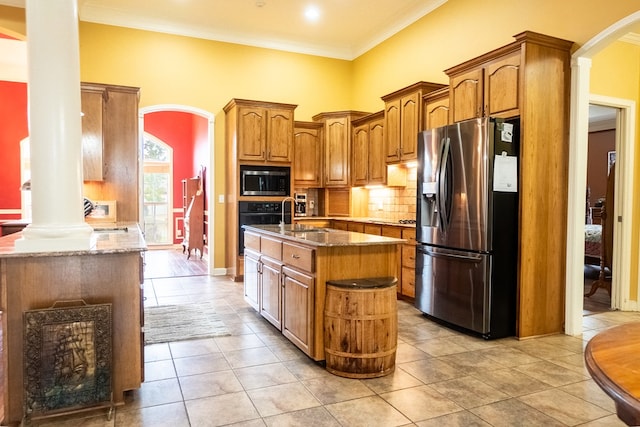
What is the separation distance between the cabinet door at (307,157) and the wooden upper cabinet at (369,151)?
0.63 metres

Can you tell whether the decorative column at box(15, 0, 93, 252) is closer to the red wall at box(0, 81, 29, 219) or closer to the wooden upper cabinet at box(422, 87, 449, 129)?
the wooden upper cabinet at box(422, 87, 449, 129)

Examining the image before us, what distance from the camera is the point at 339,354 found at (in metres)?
2.97

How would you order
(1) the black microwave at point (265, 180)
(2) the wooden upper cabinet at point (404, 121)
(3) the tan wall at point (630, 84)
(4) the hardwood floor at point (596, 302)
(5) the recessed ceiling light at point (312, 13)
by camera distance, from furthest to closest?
1. (1) the black microwave at point (265, 180)
2. (5) the recessed ceiling light at point (312, 13)
3. (2) the wooden upper cabinet at point (404, 121)
4. (4) the hardwood floor at point (596, 302)
5. (3) the tan wall at point (630, 84)

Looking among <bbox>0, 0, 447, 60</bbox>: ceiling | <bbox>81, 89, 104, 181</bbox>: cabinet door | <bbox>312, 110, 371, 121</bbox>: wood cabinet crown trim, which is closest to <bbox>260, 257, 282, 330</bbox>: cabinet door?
<bbox>81, 89, 104, 181</bbox>: cabinet door

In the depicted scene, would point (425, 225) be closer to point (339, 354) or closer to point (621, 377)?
point (339, 354)

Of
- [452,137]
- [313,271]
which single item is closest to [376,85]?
[452,137]

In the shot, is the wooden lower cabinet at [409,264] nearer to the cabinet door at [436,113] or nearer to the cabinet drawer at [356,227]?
the cabinet drawer at [356,227]

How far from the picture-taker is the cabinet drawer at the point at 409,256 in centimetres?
498

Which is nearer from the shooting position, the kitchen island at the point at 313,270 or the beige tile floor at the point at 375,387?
the beige tile floor at the point at 375,387

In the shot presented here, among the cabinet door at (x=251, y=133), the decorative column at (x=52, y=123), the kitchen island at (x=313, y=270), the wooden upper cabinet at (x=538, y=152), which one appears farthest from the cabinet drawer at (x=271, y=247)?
the cabinet door at (x=251, y=133)

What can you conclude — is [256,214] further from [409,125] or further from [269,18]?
[269,18]

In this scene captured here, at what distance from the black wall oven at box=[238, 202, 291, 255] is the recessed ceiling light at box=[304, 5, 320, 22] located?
277 cm

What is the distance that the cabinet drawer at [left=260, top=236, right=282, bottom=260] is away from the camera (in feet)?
12.3

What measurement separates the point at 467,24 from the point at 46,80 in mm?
4542
